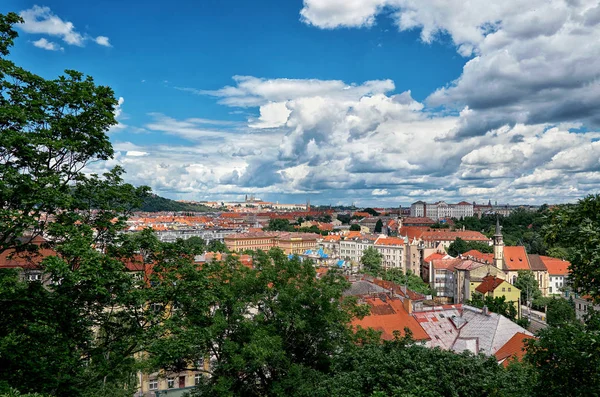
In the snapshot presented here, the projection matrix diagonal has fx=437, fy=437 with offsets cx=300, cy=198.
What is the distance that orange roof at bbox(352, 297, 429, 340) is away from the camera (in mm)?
31812

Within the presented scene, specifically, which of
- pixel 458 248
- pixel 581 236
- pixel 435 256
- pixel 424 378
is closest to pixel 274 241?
pixel 458 248

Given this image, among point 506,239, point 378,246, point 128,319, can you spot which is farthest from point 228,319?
point 506,239

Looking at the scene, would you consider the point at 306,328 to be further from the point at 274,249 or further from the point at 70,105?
the point at 70,105

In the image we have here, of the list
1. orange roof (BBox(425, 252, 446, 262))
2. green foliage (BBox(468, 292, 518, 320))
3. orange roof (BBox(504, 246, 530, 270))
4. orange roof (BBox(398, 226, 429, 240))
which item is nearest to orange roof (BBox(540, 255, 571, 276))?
orange roof (BBox(504, 246, 530, 270))

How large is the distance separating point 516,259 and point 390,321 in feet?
178

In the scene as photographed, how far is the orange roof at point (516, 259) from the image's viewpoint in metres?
76.0

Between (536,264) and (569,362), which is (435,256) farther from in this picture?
(569,362)

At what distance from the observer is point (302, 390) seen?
50.2 feet

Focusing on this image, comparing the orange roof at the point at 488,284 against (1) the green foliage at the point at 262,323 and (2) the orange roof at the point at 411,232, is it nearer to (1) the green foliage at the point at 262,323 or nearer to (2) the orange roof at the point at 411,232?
(1) the green foliage at the point at 262,323

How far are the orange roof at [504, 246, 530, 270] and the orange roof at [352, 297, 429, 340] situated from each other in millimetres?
48922

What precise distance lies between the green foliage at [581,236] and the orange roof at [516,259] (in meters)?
71.9

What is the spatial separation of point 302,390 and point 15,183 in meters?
11.0

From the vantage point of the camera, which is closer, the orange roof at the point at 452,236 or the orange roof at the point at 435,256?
the orange roof at the point at 435,256

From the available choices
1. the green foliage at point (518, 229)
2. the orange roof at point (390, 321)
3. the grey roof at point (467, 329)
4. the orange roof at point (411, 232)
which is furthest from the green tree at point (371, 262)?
the orange roof at point (390, 321)
